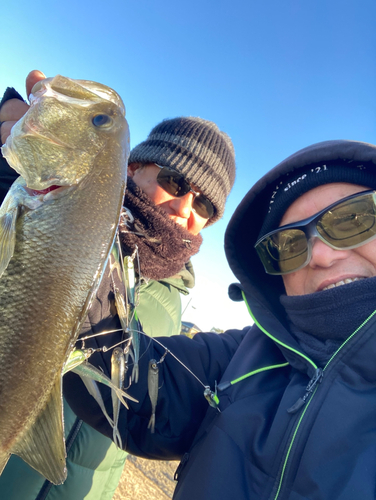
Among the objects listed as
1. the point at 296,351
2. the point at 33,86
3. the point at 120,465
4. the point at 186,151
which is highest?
the point at 186,151

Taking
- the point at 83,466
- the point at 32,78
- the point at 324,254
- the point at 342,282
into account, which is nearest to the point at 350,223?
the point at 324,254

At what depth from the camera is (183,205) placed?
2867 mm

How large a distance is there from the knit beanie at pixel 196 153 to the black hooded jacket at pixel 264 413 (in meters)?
0.98

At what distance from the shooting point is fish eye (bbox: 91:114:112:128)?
1409 mm

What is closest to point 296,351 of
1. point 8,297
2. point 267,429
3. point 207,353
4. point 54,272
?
point 267,429

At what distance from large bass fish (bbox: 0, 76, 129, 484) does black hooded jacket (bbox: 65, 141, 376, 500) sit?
52 cm

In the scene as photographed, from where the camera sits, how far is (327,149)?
201cm

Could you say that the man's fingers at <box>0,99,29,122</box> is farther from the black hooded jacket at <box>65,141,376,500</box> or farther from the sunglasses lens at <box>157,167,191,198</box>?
the black hooded jacket at <box>65,141,376,500</box>

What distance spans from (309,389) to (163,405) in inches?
33.4

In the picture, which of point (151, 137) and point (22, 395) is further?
point (151, 137)

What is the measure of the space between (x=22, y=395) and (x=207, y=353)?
4.37 ft

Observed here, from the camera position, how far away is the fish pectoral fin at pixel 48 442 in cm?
Result: 97

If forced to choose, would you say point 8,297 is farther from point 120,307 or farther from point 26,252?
point 120,307

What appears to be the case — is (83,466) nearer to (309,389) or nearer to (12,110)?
(309,389)
